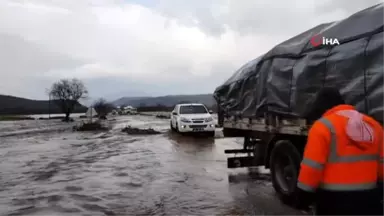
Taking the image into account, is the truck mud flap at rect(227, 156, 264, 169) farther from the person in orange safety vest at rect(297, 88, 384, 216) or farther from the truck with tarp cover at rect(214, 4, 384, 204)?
the person in orange safety vest at rect(297, 88, 384, 216)

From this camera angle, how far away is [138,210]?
22.7 feet

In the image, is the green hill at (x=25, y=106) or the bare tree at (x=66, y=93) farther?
the green hill at (x=25, y=106)

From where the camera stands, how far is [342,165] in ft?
10.2

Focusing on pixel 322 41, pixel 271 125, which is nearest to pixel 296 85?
pixel 322 41

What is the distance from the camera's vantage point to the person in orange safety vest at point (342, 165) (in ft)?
10.0

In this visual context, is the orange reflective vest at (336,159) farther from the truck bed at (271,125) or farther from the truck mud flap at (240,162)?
the truck mud flap at (240,162)

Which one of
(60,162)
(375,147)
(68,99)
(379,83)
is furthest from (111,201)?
(68,99)

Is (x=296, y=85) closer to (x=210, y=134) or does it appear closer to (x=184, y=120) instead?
(x=184, y=120)

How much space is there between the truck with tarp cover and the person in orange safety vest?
198cm

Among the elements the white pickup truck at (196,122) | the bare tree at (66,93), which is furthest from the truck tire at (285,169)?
the bare tree at (66,93)

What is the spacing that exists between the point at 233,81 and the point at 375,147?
20.8ft

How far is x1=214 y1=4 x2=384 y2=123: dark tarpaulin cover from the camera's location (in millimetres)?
5188

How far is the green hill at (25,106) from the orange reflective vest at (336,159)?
5141 inches

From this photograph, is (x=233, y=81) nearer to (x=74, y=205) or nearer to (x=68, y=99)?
(x=74, y=205)
